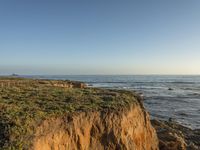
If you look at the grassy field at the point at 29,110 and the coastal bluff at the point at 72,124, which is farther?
the coastal bluff at the point at 72,124

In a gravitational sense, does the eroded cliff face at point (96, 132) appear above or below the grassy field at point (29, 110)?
below

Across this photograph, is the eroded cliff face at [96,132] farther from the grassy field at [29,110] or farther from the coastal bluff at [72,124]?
the grassy field at [29,110]

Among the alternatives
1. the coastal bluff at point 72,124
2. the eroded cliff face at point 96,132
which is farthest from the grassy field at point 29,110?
the eroded cliff face at point 96,132

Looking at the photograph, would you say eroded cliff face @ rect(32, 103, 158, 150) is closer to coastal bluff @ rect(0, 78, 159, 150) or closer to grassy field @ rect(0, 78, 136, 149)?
coastal bluff @ rect(0, 78, 159, 150)

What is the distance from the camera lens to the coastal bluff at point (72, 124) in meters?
6.50

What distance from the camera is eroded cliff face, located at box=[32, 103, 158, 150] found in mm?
7008

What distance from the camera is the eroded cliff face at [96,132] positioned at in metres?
7.01

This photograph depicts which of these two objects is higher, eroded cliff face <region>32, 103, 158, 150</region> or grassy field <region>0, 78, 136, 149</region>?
grassy field <region>0, 78, 136, 149</region>

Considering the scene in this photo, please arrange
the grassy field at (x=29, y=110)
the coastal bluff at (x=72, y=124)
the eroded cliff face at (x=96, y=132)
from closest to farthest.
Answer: the grassy field at (x=29, y=110) → the coastal bluff at (x=72, y=124) → the eroded cliff face at (x=96, y=132)

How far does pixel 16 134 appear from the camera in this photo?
6289mm

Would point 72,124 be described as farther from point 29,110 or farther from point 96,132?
point 29,110

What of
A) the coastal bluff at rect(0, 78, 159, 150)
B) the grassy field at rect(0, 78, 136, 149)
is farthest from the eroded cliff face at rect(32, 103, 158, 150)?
the grassy field at rect(0, 78, 136, 149)

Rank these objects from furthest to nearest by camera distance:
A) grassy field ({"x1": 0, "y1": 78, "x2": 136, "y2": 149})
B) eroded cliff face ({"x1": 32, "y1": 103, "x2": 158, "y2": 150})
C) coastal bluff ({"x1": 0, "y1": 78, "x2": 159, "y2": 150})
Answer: eroded cliff face ({"x1": 32, "y1": 103, "x2": 158, "y2": 150}) → coastal bluff ({"x1": 0, "y1": 78, "x2": 159, "y2": 150}) → grassy field ({"x1": 0, "y1": 78, "x2": 136, "y2": 149})

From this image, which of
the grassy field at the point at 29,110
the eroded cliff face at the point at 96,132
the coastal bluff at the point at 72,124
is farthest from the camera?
the eroded cliff face at the point at 96,132
